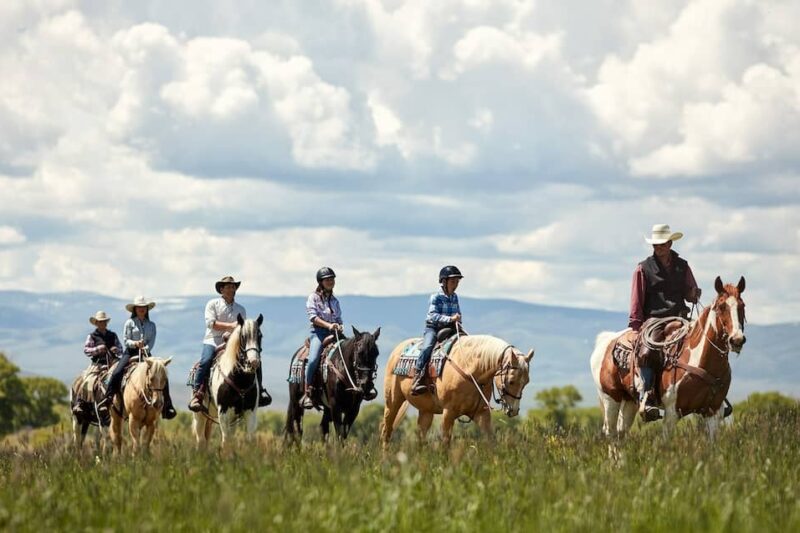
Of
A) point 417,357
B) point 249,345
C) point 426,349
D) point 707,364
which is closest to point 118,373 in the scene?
point 249,345

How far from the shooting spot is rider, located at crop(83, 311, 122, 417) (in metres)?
22.5

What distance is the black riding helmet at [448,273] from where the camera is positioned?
1820 cm

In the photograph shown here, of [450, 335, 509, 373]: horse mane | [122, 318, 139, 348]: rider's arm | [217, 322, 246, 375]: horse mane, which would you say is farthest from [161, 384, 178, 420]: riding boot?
[450, 335, 509, 373]: horse mane

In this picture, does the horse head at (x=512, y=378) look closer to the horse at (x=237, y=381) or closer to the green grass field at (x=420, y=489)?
the horse at (x=237, y=381)

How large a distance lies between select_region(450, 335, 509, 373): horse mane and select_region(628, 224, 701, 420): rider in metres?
2.21

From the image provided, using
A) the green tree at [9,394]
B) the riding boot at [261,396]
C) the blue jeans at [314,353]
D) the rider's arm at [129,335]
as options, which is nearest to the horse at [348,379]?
the blue jeans at [314,353]

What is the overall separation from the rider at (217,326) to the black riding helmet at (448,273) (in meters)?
3.07

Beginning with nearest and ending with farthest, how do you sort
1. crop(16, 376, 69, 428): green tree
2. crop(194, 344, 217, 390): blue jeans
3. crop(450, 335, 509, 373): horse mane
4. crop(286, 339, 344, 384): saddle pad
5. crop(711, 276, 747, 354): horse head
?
1. crop(711, 276, 747, 354): horse head
2. crop(450, 335, 509, 373): horse mane
3. crop(194, 344, 217, 390): blue jeans
4. crop(286, 339, 344, 384): saddle pad
5. crop(16, 376, 69, 428): green tree

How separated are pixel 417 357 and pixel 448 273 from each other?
66.0 inches

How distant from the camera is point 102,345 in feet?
74.3

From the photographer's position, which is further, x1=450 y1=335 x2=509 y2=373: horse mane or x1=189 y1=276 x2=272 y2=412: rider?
x1=189 y1=276 x2=272 y2=412: rider

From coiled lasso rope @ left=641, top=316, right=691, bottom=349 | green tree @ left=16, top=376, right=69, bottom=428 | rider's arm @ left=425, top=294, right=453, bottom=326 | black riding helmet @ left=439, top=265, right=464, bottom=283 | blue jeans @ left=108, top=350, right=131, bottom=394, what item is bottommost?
green tree @ left=16, top=376, right=69, bottom=428

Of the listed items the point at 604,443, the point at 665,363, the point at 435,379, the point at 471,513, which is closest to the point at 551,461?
the point at 604,443

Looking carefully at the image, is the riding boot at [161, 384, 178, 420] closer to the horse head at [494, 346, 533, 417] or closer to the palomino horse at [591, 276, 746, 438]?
the horse head at [494, 346, 533, 417]
